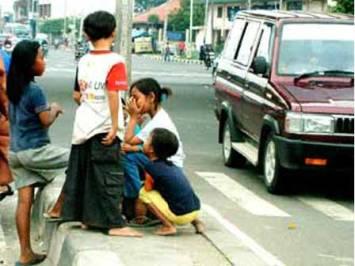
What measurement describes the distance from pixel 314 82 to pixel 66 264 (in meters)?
4.95

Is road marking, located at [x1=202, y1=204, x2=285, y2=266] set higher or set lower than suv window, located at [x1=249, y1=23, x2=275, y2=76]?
lower

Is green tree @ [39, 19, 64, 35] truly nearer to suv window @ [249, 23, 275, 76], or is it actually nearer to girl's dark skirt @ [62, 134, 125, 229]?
suv window @ [249, 23, 275, 76]

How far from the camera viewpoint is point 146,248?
7.09 meters

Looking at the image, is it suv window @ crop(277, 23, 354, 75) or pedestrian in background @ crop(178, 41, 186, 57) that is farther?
pedestrian in background @ crop(178, 41, 186, 57)

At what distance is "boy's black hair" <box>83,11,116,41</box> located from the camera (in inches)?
280

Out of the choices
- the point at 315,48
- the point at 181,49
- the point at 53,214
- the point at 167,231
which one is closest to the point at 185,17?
the point at 181,49

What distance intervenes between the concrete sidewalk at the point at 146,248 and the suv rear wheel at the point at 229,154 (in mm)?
5078

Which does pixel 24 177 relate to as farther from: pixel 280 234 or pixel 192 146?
pixel 192 146

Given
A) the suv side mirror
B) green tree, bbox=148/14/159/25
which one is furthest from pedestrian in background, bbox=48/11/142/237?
green tree, bbox=148/14/159/25

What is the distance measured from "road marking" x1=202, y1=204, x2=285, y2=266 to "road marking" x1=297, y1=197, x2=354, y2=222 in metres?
1.26

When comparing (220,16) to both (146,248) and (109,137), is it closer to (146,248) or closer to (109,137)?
(109,137)

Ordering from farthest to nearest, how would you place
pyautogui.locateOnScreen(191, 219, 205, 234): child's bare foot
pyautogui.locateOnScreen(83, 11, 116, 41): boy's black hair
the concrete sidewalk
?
1. pyautogui.locateOnScreen(191, 219, 205, 234): child's bare foot
2. pyautogui.locateOnScreen(83, 11, 116, 41): boy's black hair
3. the concrete sidewalk

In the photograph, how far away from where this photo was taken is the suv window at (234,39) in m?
13.8

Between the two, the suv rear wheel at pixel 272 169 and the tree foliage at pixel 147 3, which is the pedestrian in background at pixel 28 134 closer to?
the suv rear wheel at pixel 272 169
